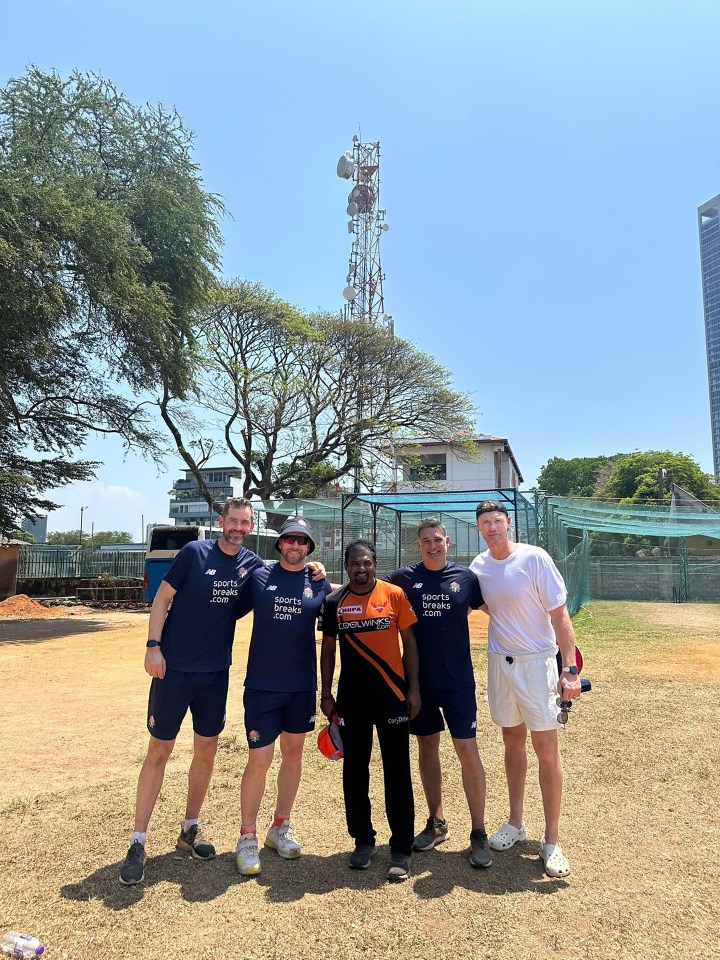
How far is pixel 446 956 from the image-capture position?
2.51 metres

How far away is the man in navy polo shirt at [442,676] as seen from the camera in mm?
3414

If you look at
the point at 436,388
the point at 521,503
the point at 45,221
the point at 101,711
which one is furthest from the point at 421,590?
the point at 436,388

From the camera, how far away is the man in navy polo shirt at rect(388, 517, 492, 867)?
134 inches

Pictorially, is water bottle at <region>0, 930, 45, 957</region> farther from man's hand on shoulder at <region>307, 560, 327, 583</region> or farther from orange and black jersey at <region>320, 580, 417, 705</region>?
man's hand on shoulder at <region>307, 560, 327, 583</region>

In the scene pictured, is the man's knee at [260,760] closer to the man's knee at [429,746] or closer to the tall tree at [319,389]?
the man's knee at [429,746]

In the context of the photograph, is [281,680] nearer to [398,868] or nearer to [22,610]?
[398,868]

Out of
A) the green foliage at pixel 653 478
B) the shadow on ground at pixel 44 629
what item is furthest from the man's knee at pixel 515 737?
the green foliage at pixel 653 478

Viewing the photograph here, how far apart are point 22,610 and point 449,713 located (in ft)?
59.8

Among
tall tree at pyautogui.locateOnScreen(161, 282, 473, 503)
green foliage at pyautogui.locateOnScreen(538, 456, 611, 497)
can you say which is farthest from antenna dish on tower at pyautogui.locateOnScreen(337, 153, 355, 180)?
green foliage at pyautogui.locateOnScreen(538, 456, 611, 497)

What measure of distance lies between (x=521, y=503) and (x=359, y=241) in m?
19.2

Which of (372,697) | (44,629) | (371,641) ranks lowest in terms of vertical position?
(44,629)

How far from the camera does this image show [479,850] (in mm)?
3248

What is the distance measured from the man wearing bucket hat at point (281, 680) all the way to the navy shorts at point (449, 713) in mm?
562

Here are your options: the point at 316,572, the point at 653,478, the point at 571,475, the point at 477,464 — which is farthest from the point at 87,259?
the point at 571,475
